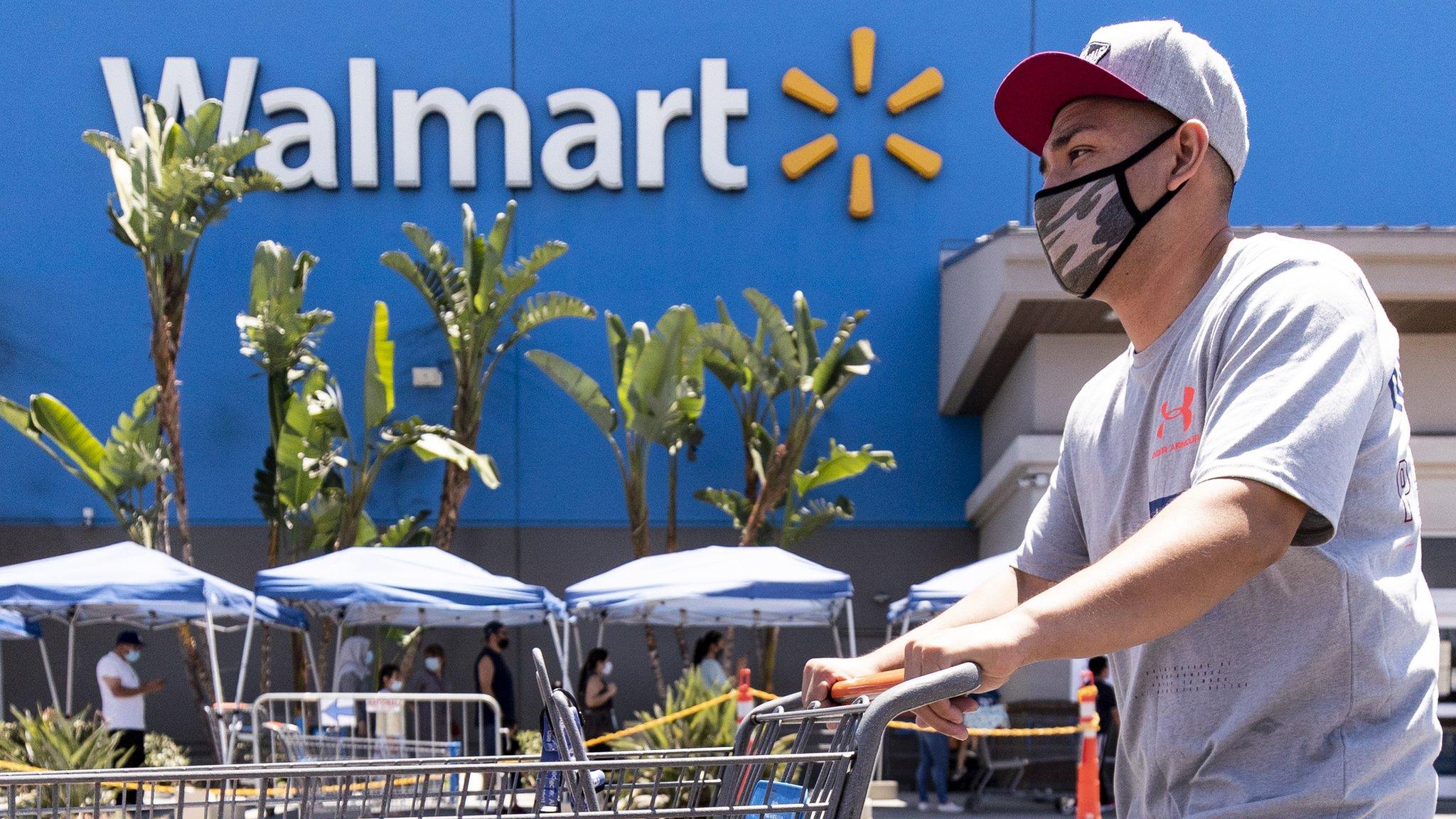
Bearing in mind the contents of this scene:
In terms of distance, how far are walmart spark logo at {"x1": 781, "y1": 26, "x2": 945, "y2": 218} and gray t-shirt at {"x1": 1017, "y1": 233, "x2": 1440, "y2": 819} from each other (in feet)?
56.3

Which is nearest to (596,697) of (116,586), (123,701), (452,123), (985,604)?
(123,701)

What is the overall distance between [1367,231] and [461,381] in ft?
31.4

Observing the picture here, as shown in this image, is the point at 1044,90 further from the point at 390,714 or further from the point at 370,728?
the point at 370,728

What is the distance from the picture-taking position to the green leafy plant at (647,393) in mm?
15359

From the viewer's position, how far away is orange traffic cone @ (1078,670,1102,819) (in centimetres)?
901

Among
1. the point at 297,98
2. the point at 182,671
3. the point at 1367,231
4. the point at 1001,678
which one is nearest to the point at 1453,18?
the point at 1367,231

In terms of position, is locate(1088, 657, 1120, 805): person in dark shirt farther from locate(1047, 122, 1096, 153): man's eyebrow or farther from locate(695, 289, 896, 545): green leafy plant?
locate(1047, 122, 1096, 153): man's eyebrow

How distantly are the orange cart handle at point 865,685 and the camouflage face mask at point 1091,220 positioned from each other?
577 millimetres

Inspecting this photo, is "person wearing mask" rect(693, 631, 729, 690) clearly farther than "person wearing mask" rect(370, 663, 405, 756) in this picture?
Yes

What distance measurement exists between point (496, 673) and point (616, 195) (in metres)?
7.06

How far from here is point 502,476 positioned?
61.5 ft

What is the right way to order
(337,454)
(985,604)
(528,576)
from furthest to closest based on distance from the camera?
(528,576)
(337,454)
(985,604)

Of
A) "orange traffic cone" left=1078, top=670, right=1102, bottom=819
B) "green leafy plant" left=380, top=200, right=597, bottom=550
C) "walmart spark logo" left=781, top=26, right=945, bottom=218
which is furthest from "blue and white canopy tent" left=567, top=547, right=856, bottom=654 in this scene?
"walmart spark logo" left=781, top=26, right=945, bottom=218

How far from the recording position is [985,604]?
2.18 meters
